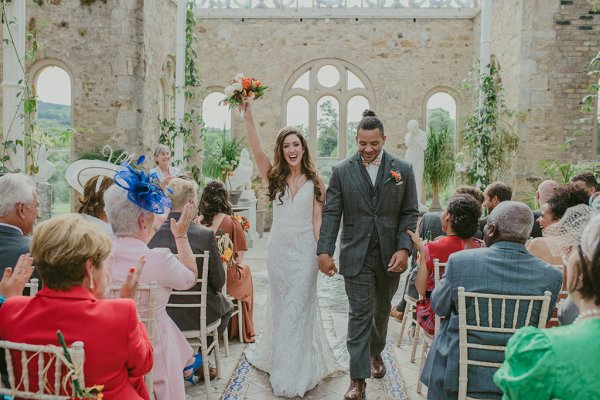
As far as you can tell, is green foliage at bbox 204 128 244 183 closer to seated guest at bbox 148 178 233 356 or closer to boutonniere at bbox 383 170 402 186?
seated guest at bbox 148 178 233 356

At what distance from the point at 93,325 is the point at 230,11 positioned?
13.7 metres

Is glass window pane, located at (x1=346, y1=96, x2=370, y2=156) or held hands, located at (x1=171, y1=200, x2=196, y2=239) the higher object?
glass window pane, located at (x1=346, y1=96, x2=370, y2=156)

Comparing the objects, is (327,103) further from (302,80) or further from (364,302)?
(364,302)

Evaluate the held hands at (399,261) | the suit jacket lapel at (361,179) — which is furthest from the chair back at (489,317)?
the suit jacket lapel at (361,179)

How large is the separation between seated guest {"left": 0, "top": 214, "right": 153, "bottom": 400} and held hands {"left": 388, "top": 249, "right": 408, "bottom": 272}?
2.11 meters

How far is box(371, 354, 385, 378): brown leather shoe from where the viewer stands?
4.25 meters

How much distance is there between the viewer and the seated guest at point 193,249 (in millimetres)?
3777

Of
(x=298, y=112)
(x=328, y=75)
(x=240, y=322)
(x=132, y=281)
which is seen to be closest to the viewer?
(x=132, y=281)

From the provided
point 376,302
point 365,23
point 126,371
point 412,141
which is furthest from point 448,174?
point 126,371

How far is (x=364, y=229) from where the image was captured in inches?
149

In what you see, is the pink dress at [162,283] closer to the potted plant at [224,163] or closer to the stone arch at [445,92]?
the potted plant at [224,163]

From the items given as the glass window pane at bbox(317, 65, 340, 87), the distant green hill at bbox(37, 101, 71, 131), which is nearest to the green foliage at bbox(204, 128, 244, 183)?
the distant green hill at bbox(37, 101, 71, 131)

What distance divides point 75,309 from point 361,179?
229cm

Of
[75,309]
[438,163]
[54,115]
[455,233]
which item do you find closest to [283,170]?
[455,233]
